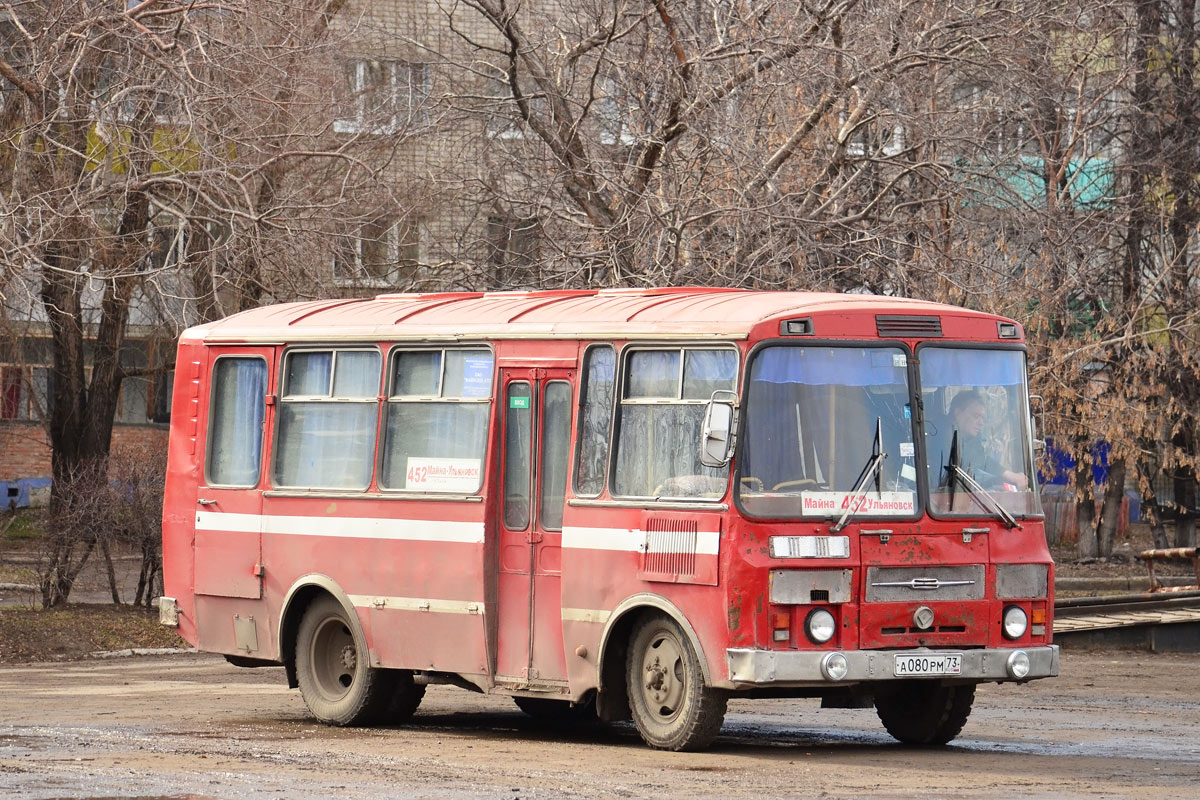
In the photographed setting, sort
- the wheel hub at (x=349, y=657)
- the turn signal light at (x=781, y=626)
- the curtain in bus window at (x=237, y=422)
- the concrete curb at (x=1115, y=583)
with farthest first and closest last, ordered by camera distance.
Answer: the concrete curb at (x=1115, y=583) < the curtain in bus window at (x=237, y=422) < the wheel hub at (x=349, y=657) < the turn signal light at (x=781, y=626)

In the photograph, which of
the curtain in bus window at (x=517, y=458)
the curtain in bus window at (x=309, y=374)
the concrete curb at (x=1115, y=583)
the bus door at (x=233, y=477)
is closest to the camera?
the curtain in bus window at (x=517, y=458)

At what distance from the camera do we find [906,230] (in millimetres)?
21984

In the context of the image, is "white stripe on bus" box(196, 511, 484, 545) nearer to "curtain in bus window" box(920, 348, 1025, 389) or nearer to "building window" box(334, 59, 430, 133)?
"curtain in bus window" box(920, 348, 1025, 389)

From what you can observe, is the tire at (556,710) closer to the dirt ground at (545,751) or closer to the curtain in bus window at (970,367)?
the dirt ground at (545,751)

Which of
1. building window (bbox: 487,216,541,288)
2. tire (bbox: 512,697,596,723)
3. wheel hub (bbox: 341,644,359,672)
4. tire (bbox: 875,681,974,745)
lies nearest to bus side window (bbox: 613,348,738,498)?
tire (bbox: 875,681,974,745)

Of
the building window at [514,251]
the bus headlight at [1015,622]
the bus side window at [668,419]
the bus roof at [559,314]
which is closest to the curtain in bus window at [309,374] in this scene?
the bus roof at [559,314]

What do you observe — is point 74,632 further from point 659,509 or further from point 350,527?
point 659,509

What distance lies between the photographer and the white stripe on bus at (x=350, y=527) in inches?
526

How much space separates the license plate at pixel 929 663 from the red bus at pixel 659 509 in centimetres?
1

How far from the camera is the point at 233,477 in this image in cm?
1520

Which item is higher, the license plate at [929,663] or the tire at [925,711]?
the license plate at [929,663]

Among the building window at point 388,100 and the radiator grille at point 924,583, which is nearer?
the radiator grille at point 924,583

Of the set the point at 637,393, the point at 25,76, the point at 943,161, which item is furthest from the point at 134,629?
the point at 637,393

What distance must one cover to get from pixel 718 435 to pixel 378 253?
12678 millimetres
